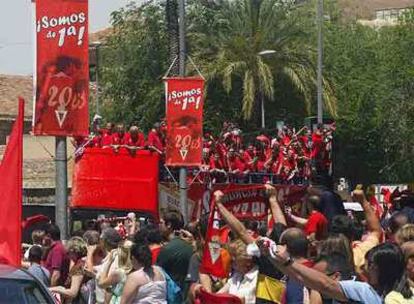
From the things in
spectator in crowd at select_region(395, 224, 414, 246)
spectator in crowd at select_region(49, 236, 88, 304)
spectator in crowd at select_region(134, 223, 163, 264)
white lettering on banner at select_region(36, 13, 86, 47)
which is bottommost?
spectator in crowd at select_region(49, 236, 88, 304)

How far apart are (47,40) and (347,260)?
27.8 ft

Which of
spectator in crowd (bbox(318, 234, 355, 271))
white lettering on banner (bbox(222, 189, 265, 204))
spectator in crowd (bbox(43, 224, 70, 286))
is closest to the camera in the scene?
spectator in crowd (bbox(318, 234, 355, 271))

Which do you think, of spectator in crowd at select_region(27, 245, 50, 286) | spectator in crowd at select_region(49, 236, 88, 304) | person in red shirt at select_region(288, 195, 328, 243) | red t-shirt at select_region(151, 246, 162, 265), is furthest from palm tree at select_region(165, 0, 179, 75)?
red t-shirt at select_region(151, 246, 162, 265)

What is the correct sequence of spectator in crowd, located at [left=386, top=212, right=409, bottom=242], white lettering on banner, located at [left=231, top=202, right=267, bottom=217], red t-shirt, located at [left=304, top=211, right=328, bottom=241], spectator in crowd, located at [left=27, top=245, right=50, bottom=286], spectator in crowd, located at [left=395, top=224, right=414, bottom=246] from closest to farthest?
spectator in crowd, located at [left=395, top=224, right=414, bottom=246] < spectator in crowd, located at [left=386, top=212, right=409, bottom=242] < red t-shirt, located at [left=304, top=211, right=328, bottom=241] < spectator in crowd, located at [left=27, top=245, right=50, bottom=286] < white lettering on banner, located at [left=231, top=202, right=267, bottom=217]

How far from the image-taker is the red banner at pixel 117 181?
73.5ft

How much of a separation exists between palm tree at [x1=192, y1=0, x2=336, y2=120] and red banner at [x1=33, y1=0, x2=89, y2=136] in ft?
83.0

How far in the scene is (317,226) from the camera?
10.8 m

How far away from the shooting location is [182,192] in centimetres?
2209

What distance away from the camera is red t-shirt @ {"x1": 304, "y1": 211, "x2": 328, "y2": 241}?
1067cm

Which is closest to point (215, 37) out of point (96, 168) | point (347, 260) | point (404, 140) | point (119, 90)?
point (119, 90)

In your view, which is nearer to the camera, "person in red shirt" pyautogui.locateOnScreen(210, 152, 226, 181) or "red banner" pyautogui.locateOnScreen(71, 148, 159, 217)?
"red banner" pyautogui.locateOnScreen(71, 148, 159, 217)

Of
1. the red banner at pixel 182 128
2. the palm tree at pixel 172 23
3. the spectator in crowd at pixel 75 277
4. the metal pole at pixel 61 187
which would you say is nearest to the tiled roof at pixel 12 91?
the palm tree at pixel 172 23

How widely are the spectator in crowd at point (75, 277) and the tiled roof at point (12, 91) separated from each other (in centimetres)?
4681

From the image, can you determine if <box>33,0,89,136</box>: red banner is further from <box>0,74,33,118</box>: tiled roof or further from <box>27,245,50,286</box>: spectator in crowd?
<box>0,74,33,118</box>: tiled roof
